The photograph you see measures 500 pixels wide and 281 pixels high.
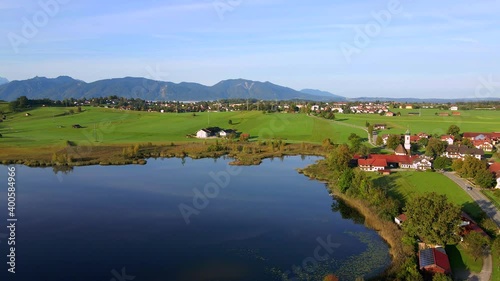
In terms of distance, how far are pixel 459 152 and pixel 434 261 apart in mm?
22627

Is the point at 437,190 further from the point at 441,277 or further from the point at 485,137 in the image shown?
the point at 485,137

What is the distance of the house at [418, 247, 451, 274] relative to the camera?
1216cm

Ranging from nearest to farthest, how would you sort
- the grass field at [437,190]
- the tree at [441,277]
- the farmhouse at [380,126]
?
the tree at [441,277] < the grass field at [437,190] < the farmhouse at [380,126]

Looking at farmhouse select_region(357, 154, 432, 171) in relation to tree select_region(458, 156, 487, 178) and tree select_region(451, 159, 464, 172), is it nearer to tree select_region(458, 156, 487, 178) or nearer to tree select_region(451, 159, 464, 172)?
tree select_region(451, 159, 464, 172)

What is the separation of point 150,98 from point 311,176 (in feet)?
435

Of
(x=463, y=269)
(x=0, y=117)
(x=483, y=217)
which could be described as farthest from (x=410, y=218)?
(x=0, y=117)

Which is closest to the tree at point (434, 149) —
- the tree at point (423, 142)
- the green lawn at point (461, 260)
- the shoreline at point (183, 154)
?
the tree at point (423, 142)

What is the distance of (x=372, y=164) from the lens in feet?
90.2

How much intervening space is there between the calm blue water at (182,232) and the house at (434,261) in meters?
1.38

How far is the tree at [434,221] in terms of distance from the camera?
1418cm

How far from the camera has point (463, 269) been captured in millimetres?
12883

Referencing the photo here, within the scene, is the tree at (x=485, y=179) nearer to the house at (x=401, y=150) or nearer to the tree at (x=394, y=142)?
the house at (x=401, y=150)

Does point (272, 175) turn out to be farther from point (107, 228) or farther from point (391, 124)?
point (391, 124)

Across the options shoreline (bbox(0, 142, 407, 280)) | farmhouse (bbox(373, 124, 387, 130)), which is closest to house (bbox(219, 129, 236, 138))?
shoreline (bbox(0, 142, 407, 280))
